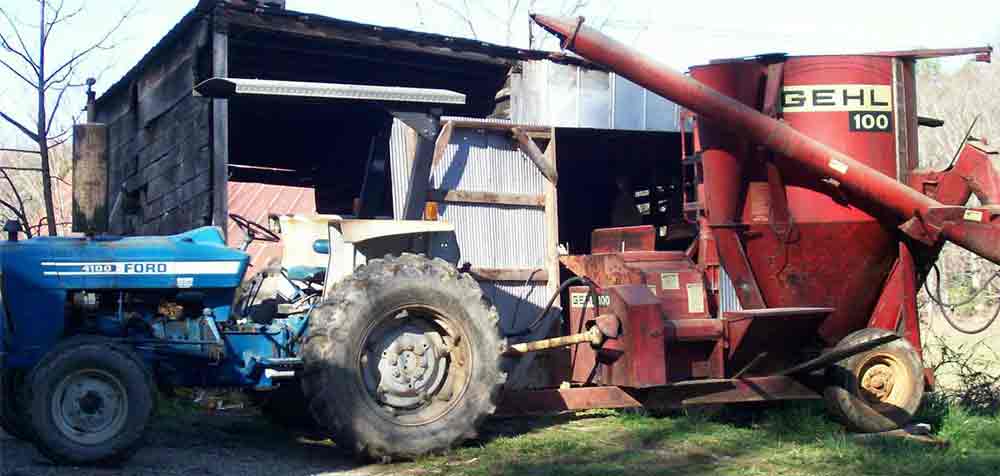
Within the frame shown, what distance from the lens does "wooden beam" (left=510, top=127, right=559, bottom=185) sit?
9031 millimetres

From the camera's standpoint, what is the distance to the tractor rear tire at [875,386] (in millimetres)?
7879

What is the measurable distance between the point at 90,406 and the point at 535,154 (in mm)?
4354

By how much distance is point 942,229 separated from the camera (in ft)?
26.2

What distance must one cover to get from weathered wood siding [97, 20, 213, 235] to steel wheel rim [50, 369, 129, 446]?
4839 millimetres

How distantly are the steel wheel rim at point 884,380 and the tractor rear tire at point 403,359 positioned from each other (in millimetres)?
2944

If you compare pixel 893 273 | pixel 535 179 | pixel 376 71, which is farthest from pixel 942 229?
pixel 376 71

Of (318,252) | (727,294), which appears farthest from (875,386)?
(318,252)

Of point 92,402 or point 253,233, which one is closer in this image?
point 92,402

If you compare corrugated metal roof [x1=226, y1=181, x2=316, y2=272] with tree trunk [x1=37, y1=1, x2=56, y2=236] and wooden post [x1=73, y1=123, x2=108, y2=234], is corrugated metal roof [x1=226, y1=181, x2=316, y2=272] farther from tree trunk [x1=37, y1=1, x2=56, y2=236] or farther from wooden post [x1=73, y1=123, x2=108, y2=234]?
wooden post [x1=73, y1=123, x2=108, y2=234]

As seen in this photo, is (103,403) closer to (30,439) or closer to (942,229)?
(30,439)

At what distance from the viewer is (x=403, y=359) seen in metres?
6.97

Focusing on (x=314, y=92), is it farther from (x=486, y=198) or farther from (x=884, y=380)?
(x=884, y=380)

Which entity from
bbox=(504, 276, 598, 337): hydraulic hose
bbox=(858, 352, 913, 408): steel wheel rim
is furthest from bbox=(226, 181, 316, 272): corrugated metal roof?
bbox=(858, 352, 913, 408): steel wheel rim

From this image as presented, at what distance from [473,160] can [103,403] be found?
3.79 meters
